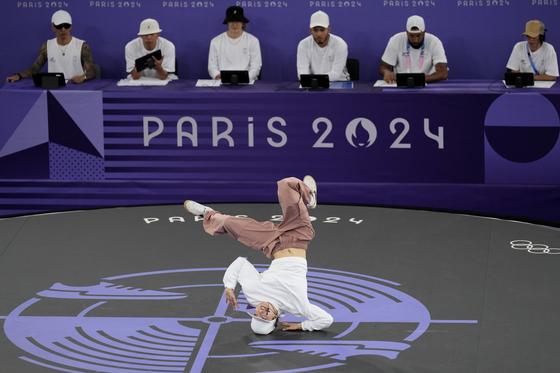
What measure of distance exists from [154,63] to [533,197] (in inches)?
159

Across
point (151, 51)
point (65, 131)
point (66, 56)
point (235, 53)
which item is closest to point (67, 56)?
point (66, 56)

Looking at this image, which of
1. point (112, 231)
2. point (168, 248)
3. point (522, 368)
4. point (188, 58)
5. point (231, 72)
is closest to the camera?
point (522, 368)

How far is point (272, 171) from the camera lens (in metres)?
7.29

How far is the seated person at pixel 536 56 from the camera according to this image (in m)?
7.59

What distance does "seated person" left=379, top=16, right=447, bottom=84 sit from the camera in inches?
302

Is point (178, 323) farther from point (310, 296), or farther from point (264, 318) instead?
point (310, 296)

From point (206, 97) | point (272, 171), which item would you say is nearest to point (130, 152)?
point (206, 97)

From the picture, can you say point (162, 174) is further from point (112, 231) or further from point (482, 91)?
point (482, 91)

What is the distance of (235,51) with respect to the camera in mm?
8328

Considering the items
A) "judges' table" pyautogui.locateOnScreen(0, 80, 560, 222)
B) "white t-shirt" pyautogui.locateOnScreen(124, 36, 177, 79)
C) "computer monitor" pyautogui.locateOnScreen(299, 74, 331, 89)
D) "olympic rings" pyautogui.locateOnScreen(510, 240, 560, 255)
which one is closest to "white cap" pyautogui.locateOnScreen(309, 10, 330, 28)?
"computer monitor" pyautogui.locateOnScreen(299, 74, 331, 89)

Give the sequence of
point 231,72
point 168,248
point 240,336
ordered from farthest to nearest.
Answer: point 231,72 < point 168,248 < point 240,336

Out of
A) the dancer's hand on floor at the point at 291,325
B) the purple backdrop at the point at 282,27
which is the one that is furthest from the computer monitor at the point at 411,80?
the dancer's hand on floor at the point at 291,325

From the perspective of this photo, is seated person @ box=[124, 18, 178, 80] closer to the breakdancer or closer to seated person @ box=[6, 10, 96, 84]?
seated person @ box=[6, 10, 96, 84]

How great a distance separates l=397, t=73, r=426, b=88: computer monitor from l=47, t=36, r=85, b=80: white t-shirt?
3720mm
